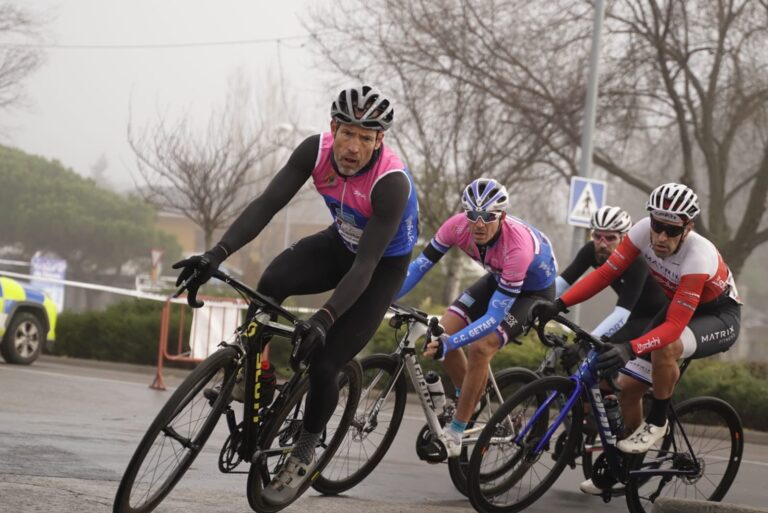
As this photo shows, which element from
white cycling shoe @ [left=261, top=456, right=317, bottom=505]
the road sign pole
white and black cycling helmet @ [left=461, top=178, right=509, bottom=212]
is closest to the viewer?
white cycling shoe @ [left=261, top=456, right=317, bottom=505]

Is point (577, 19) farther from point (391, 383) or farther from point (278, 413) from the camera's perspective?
point (278, 413)

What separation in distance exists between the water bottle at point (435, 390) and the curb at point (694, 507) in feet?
6.07

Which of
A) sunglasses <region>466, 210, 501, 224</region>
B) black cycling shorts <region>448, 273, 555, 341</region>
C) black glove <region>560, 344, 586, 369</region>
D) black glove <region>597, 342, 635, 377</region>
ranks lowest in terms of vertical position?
black glove <region>560, 344, 586, 369</region>

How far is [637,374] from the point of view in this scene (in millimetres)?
7367

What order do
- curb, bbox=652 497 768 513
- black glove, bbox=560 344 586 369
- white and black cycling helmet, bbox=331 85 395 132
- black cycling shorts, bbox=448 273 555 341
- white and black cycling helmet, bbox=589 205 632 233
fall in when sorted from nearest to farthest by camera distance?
white and black cycling helmet, bbox=331 85 395 132 < curb, bbox=652 497 768 513 < black cycling shorts, bbox=448 273 555 341 < black glove, bbox=560 344 586 369 < white and black cycling helmet, bbox=589 205 632 233

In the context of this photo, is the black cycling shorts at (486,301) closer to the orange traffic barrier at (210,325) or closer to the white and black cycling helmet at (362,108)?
the white and black cycling helmet at (362,108)

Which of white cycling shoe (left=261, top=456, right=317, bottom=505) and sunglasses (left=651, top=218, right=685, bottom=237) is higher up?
sunglasses (left=651, top=218, right=685, bottom=237)

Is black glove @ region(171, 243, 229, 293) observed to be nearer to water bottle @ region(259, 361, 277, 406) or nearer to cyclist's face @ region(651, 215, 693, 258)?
water bottle @ region(259, 361, 277, 406)

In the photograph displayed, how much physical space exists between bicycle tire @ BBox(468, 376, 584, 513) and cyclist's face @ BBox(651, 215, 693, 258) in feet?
3.02

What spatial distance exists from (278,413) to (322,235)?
0.94m

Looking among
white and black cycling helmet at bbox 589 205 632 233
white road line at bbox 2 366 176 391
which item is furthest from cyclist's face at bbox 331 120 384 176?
white road line at bbox 2 366 176 391

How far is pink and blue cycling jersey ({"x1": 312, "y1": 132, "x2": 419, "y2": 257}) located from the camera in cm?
579

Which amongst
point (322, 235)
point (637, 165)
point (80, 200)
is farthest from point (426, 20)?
point (80, 200)

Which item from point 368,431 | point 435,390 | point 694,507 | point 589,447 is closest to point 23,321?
point 435,390
